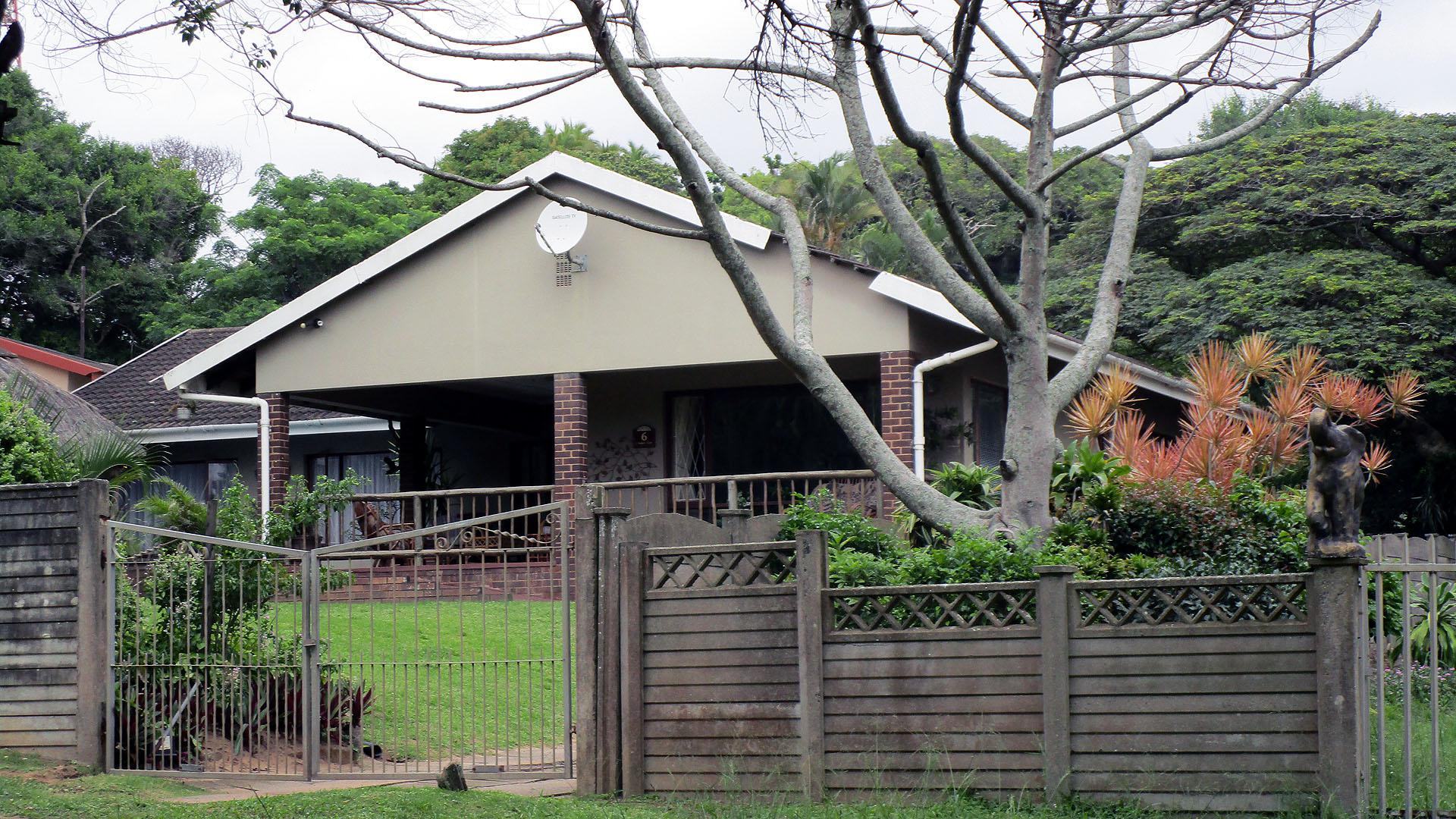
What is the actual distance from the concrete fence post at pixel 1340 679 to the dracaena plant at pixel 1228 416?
359cm

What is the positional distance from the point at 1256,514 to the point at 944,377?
25.9 feet

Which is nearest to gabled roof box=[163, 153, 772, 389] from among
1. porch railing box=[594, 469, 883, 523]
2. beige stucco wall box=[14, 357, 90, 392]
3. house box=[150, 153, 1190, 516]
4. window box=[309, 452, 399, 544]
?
house box=[150, 153, 1190, 516]

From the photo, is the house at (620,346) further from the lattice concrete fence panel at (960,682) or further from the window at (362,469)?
the lattice concrete fence panel at (960,682)

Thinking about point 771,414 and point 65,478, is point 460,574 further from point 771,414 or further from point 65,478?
point 771,414

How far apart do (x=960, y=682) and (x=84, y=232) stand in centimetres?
3536

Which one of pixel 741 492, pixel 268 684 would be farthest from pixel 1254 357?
pixel 268 684

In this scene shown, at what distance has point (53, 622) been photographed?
9469 millimetres

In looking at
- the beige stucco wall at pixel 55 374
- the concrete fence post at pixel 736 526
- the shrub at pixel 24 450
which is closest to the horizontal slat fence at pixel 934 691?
the concrete fence post at pixel 736 526

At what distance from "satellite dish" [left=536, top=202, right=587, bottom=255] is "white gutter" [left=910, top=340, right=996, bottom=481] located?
4151 millimetres

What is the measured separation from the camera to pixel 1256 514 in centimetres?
923

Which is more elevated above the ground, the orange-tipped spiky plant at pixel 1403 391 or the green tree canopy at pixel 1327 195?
the green tree canopy at pixel 1327 195

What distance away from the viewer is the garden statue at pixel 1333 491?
21.6 ft

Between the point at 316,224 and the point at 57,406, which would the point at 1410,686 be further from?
the point at 316,224

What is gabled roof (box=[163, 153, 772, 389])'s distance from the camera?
16.4 m
